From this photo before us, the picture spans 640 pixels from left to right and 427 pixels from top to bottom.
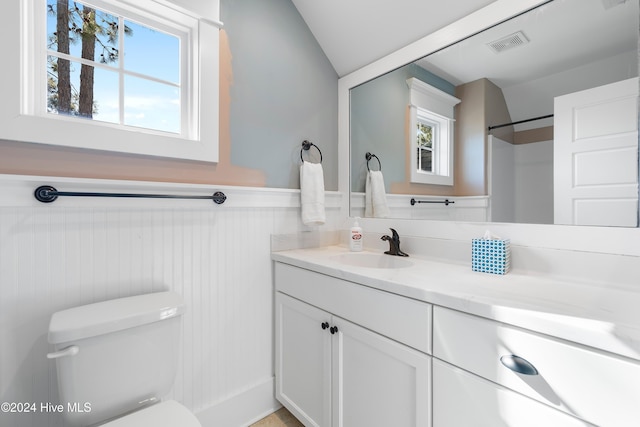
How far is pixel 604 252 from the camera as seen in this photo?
0.97 m

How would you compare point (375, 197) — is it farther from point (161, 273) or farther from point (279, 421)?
point (279, 421)

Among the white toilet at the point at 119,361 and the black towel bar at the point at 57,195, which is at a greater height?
the black towel bar at the point at 57,195

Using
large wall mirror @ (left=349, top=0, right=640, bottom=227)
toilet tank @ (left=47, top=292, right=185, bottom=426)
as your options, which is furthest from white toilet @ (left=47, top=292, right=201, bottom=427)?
large wall mirror @ (left=349, top=0, right=640, bottom=227)

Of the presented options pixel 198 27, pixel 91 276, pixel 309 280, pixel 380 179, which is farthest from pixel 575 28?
pixel 91 276

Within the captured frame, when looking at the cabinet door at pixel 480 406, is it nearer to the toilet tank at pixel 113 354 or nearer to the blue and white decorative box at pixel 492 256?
the blue and white decorative box at pixel 492 256

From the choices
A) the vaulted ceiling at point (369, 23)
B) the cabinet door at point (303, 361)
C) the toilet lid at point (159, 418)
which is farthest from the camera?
the vaulted ceiling at point (369, 23)

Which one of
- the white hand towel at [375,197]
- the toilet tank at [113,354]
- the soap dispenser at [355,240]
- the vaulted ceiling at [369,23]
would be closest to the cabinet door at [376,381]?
the soap dispenser at [355,240]

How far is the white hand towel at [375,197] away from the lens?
1.75 meters

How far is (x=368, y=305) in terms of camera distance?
42.2 inches

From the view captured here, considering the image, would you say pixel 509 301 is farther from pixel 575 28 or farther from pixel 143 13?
pixel 143 13

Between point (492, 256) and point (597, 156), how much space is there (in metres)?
0.49

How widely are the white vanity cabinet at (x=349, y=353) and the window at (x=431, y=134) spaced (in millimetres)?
798

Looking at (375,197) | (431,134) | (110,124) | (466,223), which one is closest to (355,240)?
(375,197)

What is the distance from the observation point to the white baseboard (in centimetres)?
141
